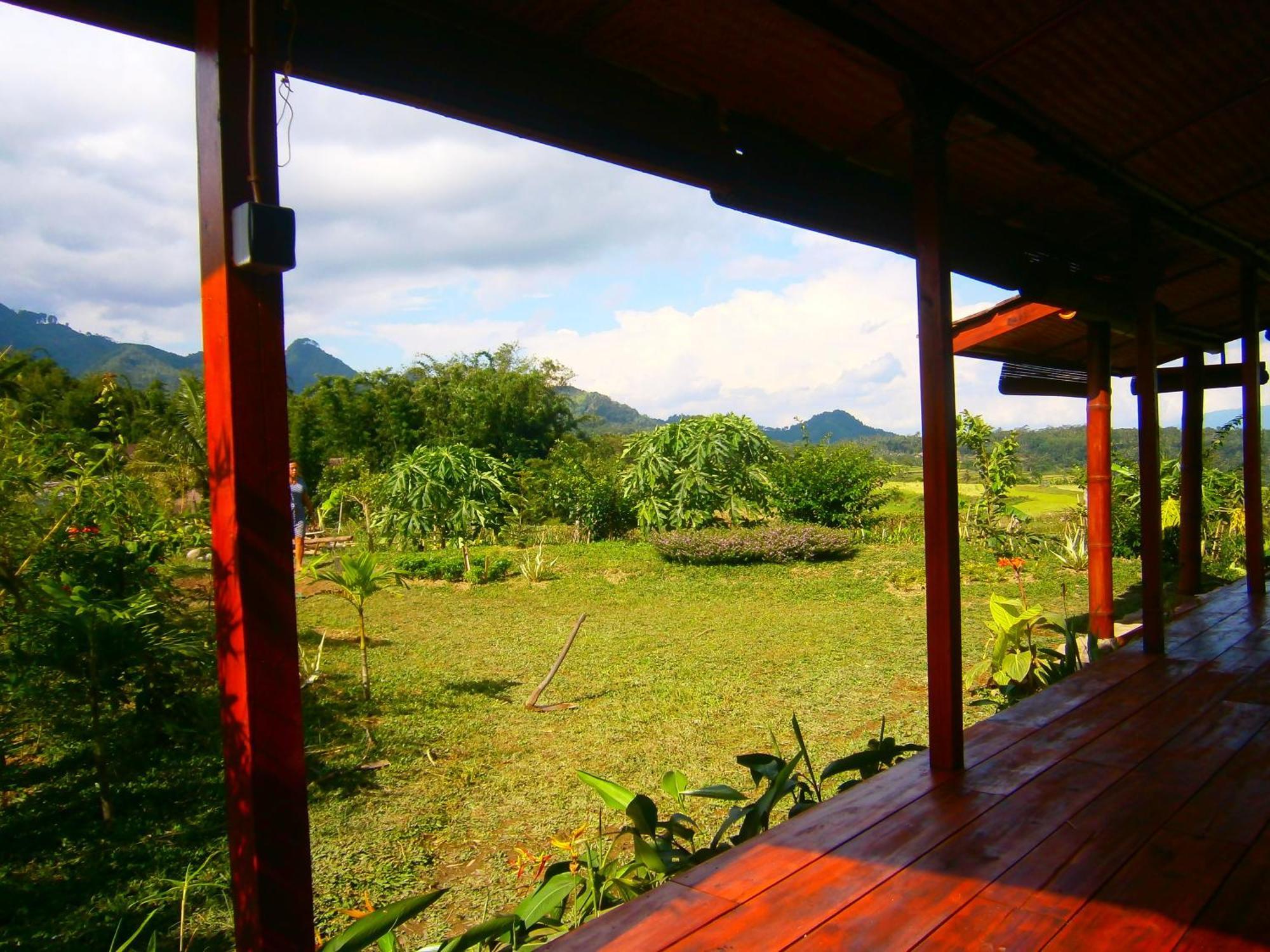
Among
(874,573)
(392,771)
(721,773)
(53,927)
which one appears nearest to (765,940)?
(53,927)

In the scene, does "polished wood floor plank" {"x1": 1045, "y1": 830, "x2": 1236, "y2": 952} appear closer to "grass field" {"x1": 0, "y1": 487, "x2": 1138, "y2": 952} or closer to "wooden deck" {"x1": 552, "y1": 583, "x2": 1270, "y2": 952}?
"wooden deck" {"x1": 552, "y1": 583, "x2": 1270, "y2": 952}

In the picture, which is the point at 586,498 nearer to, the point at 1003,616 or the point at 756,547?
the point at 756,547

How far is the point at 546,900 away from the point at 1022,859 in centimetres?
101

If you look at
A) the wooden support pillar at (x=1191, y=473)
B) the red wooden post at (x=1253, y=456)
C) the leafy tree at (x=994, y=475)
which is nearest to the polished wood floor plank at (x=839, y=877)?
the red wooden post at (x=1253, y=456)

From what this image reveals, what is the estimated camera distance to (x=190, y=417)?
3.82 meters

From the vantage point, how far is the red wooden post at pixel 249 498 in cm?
119

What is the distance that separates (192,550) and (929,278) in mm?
9129

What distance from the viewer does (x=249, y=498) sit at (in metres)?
1.20

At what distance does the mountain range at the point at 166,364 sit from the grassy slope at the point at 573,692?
190 cm

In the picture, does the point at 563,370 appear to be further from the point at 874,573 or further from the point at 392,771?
the point at 392,771

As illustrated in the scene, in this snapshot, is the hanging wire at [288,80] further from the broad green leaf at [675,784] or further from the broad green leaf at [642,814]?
the broad green leaf at [675,784]

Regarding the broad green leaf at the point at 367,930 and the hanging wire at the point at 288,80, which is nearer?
the hanging wire at the point at 288,80

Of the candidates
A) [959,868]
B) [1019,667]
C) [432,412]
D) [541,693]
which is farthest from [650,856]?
[432,412]

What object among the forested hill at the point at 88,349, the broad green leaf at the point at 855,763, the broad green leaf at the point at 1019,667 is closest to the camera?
the broad green leaf at the point at 855,763
